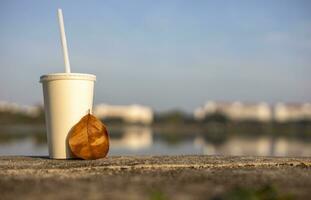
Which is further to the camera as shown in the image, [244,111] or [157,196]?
[244,111]

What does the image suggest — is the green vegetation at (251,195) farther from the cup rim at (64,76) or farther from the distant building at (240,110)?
the distant building at (240,110)

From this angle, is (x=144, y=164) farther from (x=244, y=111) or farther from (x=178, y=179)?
(x=244, y=111)

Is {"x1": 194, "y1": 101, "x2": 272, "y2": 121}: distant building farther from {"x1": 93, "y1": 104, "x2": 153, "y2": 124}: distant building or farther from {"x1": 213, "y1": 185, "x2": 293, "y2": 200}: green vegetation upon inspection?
{"x1": 213, "y1": 185, "x2": 293, "y2": 200}: green vegetation

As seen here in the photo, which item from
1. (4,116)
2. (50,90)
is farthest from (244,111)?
(50,90)

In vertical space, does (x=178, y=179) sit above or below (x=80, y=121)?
below

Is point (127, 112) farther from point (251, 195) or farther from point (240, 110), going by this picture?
point (251, 195)

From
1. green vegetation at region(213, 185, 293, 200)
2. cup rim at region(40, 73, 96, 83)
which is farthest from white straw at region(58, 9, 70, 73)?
green vegetation at region(213, 185, 293, 200)
